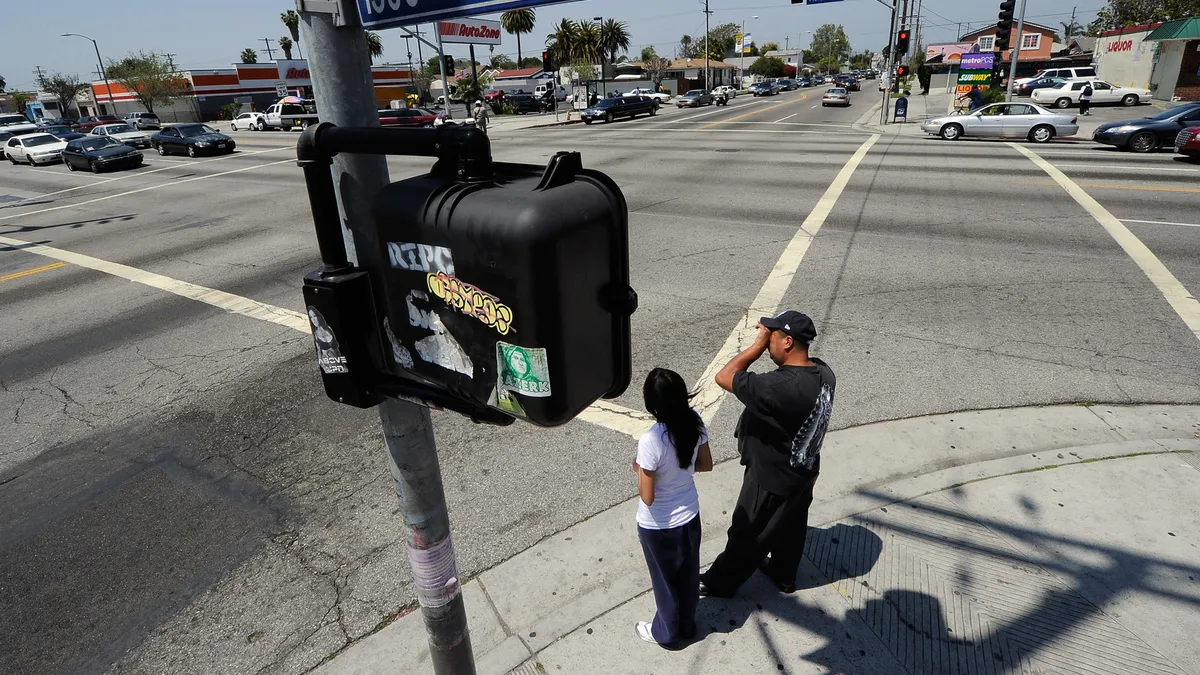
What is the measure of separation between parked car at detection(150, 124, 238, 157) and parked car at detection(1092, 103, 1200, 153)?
104ft

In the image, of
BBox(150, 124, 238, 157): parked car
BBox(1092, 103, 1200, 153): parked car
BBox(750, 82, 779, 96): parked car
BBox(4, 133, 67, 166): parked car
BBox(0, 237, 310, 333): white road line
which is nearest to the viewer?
BBox(0, 237, 310, 333): white road line

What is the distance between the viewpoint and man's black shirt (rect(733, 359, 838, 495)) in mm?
3086

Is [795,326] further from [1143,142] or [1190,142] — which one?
[1143,142]

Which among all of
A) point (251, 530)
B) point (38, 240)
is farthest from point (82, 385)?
point (38, 240)

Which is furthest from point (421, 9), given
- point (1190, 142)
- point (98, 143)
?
point (98, 143)

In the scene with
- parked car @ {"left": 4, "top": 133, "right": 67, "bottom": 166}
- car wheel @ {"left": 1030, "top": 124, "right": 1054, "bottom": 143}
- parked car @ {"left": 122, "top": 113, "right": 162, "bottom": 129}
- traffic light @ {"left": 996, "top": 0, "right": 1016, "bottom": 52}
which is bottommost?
car wheel @ {"left": 1030, "top": 124, "right": 1054, "bottom": 143}

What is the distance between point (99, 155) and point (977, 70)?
39199mm

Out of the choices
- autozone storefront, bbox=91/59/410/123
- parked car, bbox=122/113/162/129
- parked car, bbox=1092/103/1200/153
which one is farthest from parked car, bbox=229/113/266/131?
parked car, bbox=1092/103/1200/153

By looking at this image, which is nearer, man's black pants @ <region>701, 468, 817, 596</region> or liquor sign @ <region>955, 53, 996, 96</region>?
man's black pants @ <region>701, 468, 817, 596</region>

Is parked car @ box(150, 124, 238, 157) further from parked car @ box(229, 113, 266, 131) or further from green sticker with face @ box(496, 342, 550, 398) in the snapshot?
green sticker with face @ box(496, 342, 550, 398)

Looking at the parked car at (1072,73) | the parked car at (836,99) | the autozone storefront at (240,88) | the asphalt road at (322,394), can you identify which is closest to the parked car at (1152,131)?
the asphalt road at (322,394)

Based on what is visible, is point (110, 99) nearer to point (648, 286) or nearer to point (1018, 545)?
point (648, 286)

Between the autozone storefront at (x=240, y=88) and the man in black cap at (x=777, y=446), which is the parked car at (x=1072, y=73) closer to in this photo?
the man in black cap at (x=777, y=446)

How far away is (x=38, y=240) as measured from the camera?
13.8m
